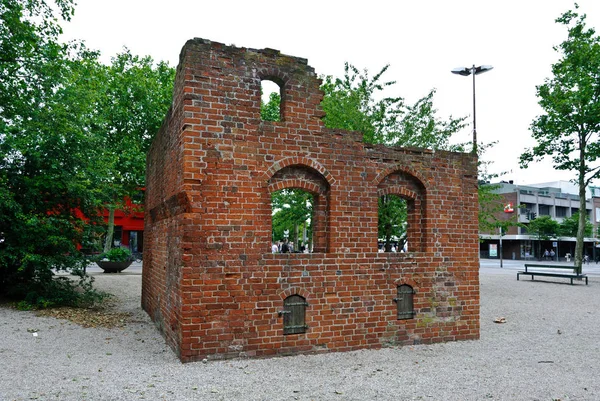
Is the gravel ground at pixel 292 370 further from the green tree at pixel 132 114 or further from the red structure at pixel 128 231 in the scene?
the red structure at pixel 128 231

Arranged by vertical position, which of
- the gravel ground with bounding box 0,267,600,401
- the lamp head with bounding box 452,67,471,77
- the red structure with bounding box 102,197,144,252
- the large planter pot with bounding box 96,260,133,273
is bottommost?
the gravel ground with bounding box 0,267,600,401

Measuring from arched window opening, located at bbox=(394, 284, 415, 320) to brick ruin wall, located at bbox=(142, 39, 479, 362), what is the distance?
0.31ft

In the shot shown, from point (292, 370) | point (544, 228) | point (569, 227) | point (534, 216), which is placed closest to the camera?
point (292, 370)

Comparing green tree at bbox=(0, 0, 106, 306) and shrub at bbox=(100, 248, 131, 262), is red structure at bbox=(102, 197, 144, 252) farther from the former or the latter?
green tree at bbox=(0, 0, 106, 306)

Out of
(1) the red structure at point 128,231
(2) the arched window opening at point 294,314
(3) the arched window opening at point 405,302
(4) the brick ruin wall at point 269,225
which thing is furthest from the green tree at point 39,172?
(1) the red structure at point 128,231

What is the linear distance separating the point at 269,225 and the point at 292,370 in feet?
7.16

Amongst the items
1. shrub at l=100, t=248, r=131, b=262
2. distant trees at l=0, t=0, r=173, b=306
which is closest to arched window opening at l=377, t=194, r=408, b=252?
distant trees at l=0, t=0, r=173, b=306

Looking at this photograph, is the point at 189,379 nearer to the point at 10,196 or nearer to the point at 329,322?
the point at 329,322

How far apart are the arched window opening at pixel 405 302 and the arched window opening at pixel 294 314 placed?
71.9 inches

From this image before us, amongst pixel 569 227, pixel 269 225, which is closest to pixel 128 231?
pixel 269 225

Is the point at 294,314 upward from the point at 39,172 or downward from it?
downward

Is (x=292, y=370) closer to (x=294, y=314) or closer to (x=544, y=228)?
(x=294, y=314)

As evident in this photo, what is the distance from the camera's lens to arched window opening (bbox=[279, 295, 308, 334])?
7168 mm

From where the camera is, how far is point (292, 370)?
6.33 meters
